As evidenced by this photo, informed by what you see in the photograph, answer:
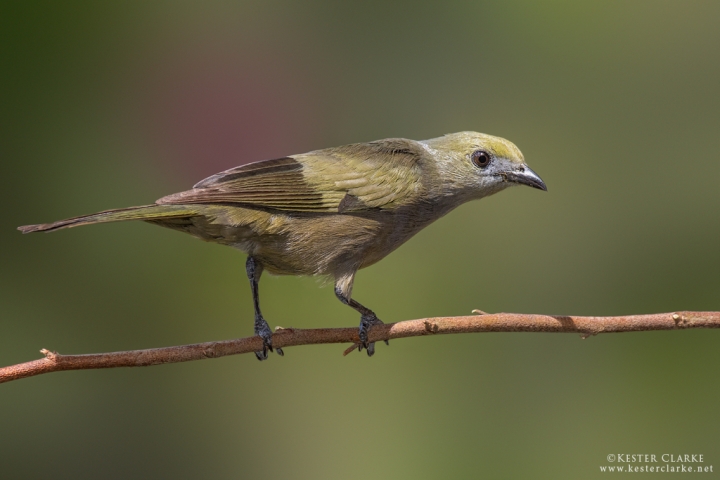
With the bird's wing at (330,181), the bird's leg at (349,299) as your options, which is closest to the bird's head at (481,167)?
the bird's wing at (330,181)

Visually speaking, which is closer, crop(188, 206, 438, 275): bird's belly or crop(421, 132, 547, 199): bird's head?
crop(188, 206, 438, 275): bird's belly

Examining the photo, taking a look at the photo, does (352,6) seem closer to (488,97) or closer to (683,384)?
(488,97)

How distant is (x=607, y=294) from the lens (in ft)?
17.3

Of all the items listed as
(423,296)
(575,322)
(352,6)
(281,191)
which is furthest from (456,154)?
(352,6)

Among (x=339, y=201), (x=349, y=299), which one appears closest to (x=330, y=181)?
(x=339, y=201)

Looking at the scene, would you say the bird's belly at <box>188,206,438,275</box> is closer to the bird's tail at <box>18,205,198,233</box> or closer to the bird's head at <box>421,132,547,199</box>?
the bird's tail at <box>18,205,198,233</box>

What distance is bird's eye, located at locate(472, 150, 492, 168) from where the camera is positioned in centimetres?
371

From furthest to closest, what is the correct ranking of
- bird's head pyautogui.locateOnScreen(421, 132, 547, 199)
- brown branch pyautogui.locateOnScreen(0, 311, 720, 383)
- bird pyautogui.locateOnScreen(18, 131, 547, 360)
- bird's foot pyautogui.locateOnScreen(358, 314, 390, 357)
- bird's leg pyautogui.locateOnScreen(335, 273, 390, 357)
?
1. bird's head pyautogui.locateOnScreen(421, 132, 547, 199)
2. bird's leg pyautogui.locateOnScreen(335, 273, 390, 357)
3. bird pyautogui.locateOnScreen(18, 131, 547, 360)
4. bird's foot pyautogui.locateOnScreen(358, 314, 390, 357)
5. brown branch pyautogui.locateOnScreen(0, 311, 720, 383)

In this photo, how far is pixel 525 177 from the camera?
3.56m

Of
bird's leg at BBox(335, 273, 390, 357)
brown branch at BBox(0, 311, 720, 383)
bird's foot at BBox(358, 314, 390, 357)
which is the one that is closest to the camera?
brown branch at BBox(0, 311, 720, 383)

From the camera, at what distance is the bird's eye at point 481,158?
3.71 m

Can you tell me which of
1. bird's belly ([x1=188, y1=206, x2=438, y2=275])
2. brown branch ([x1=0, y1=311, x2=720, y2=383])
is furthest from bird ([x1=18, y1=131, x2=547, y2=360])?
brown branch ([x1=0, y1=311, x2=720, y2=383])

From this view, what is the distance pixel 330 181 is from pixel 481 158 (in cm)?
85

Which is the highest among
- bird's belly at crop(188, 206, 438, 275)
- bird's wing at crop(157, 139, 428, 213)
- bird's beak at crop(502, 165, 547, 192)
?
bird's wing at crop(157, 139, 428, 213)
